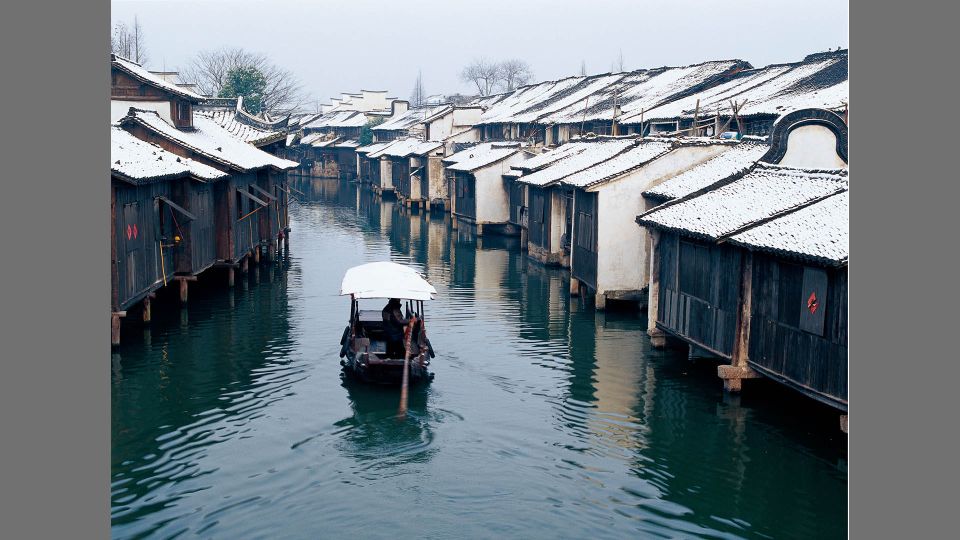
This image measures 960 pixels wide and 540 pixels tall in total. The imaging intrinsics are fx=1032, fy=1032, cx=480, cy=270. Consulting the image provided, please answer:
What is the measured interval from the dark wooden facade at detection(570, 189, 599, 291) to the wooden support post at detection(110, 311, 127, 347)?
535 inches

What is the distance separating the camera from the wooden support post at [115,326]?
923 inches

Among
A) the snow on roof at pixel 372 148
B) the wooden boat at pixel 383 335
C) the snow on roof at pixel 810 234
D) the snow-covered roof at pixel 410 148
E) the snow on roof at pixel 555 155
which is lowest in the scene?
the wooden boat at pixel 383 335

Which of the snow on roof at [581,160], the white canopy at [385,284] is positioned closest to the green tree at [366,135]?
the snow on roof at [581,160]

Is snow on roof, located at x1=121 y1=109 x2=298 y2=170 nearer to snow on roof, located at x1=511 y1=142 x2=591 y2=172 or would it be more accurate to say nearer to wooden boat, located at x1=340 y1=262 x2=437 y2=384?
snow on roof, located at x1=511 y1=142 x2=591 y2=172

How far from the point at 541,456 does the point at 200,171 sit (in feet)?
55.6

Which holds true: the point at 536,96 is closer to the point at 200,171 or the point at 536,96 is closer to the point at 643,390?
the point at 200,171

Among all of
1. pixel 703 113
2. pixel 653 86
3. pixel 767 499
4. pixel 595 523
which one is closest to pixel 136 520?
pixel 595 523

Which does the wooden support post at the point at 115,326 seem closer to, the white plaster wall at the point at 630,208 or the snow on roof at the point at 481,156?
the white plaster wall at the point at 630,208

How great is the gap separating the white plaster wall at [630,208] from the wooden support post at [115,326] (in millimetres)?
13487

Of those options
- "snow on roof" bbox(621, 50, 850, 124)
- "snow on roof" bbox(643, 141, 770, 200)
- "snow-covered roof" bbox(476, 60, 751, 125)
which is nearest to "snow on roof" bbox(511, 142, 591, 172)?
"snow on roof" bbox(621, 50, 850, 124)

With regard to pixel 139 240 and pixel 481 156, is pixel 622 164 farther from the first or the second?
pixel 481 156

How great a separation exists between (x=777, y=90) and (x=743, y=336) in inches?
1127

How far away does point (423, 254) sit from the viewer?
1838 inches

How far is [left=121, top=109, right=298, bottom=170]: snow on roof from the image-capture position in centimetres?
3369
